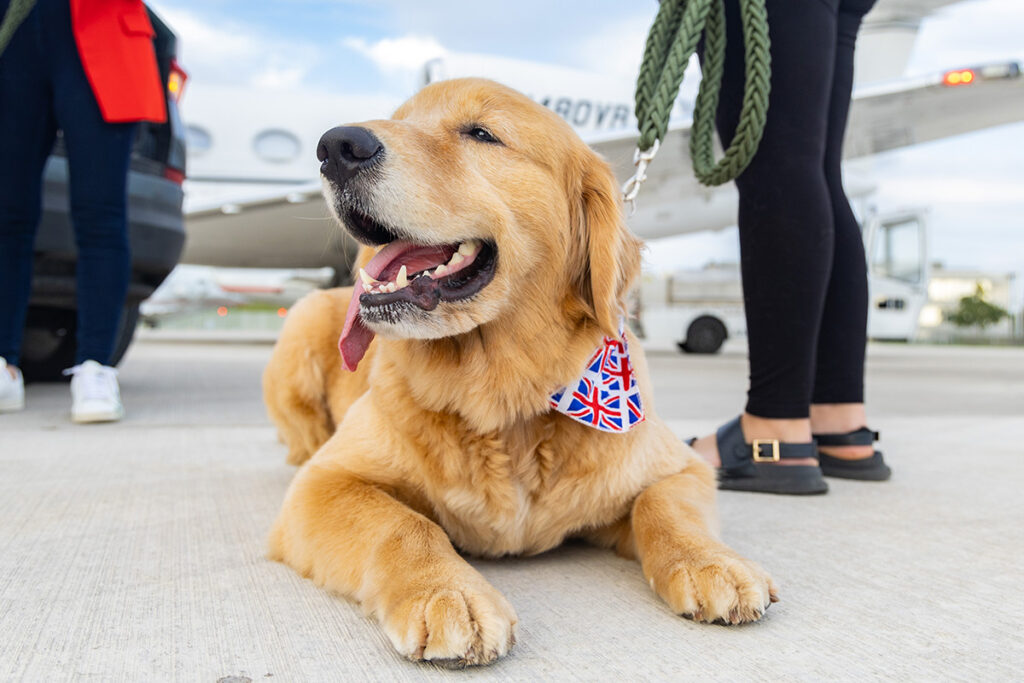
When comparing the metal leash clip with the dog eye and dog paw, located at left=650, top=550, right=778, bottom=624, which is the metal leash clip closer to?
the dog eye

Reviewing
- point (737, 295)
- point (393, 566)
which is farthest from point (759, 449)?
point (737, 295)

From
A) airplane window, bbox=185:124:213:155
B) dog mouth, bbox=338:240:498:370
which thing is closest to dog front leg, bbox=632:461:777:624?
dog mouth, bbox=338:240:498:370

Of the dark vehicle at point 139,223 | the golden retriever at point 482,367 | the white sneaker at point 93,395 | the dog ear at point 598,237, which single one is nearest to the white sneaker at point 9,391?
the white sneaker at point 93,395

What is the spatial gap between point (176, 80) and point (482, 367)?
3.19m

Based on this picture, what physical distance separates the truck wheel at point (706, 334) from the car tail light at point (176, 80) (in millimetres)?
8067

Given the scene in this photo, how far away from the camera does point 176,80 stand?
3.91 metres

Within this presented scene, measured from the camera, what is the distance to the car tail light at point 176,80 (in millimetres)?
3818

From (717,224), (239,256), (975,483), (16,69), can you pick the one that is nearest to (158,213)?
(16,69)

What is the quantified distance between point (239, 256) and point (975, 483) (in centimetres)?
1047

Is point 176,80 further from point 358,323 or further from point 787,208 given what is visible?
point 787,208

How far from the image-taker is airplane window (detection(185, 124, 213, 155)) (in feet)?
39.3

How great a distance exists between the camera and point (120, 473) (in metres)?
2.16

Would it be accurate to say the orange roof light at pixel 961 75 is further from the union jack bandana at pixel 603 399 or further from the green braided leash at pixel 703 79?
the union jack bandana at pixel 603 399

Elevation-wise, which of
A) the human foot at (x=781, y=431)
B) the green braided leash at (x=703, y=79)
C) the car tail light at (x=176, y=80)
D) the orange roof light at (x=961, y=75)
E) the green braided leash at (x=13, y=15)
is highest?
the orange roof light at (x=961, y=75)
